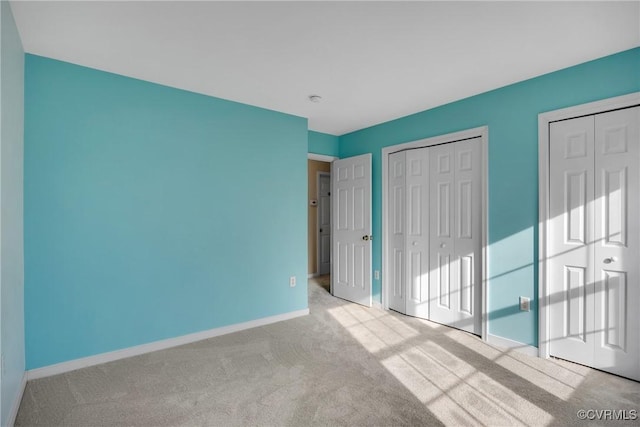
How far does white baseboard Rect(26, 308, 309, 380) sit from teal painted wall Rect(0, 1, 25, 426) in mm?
189

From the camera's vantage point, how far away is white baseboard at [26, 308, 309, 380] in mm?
2326

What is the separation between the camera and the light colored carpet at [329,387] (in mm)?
1889

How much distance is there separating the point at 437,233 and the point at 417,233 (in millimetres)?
245

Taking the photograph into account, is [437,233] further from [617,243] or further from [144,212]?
[144,212]

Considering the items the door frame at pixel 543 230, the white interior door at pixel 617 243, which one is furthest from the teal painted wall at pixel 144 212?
the white interior door at pixel 617 243

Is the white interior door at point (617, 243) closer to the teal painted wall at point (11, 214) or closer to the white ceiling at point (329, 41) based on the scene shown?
the white ceiling at point (329, 41)

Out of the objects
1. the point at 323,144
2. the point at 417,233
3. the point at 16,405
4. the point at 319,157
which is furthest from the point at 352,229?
the point at 16,405

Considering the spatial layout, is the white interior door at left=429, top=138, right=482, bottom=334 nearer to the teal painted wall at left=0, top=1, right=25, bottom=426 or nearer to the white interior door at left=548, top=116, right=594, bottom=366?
the white interior door at left=548, top=116, right=594, bottom=366

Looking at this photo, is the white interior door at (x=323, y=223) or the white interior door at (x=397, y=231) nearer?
the white interior door at (x=397, y=231)

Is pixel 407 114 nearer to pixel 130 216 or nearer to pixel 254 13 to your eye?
pixel 254 13

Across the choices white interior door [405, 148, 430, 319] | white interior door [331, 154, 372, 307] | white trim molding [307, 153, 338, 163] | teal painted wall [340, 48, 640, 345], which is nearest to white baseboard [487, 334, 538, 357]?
teal painted wall [340, 48, 640, 345]

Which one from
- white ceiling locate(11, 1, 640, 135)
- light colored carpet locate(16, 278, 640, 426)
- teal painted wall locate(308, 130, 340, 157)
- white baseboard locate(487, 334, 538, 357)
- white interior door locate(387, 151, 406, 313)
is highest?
white ceiling locate(11, 1, 640, 135)

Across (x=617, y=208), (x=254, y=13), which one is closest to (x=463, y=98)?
(x=617, y=208)

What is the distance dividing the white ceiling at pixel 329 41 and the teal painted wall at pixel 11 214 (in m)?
0.25
